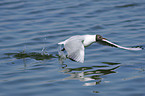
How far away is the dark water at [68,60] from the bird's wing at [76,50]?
14.2 inches

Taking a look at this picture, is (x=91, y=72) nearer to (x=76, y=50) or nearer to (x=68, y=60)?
(x=76, y=50)

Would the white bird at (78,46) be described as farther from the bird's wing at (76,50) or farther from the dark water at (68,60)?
the dark water at (68,60)

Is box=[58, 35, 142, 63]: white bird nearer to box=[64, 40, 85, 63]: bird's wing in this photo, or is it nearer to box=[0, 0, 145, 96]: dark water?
box=[64, 40, 85, 63]: bird's wing

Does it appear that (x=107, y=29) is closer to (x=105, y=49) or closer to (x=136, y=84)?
(x=105, y=49)

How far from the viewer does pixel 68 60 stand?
8.74 meters

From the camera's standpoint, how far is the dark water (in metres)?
6.86

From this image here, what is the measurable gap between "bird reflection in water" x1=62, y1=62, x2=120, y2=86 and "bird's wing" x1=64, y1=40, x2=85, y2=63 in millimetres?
335

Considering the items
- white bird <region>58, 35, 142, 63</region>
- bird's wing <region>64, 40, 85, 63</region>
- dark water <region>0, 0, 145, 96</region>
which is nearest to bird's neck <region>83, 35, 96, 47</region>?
white bird <region>58, 35, 142, 63</region>

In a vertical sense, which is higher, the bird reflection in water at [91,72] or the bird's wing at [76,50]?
the bird's wing at [76,50]

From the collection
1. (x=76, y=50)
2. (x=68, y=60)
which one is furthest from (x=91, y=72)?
(x=68, y=60)

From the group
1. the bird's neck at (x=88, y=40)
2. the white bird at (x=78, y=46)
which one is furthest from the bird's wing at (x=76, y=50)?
the bird's neck at (x=88, y=40)

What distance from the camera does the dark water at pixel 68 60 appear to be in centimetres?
686

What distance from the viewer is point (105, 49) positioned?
9570 mm

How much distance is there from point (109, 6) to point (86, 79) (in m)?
7.91
